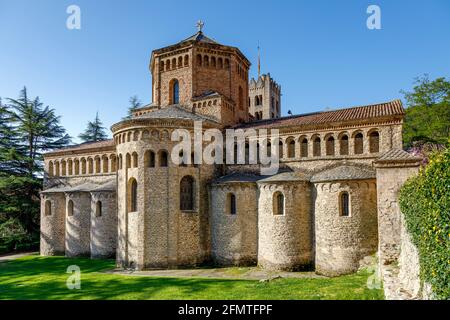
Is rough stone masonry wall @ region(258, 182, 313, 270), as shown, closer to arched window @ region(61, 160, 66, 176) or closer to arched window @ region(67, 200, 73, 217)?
arched window @ region(67, 200, 73, 217)

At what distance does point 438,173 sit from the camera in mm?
7941

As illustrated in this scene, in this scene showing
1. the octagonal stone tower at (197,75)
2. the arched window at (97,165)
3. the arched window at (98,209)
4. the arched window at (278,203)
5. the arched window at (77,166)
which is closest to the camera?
the arched window at (278,203)

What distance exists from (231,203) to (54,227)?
704 inches

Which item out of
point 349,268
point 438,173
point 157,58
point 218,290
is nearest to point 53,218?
point 157,58

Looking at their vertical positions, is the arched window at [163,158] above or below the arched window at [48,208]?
above

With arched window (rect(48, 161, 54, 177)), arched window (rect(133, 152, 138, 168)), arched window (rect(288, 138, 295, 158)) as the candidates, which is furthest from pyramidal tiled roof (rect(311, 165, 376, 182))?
arched window (rect(48, 161, 54, 177))

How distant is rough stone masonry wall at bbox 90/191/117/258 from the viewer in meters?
27.0

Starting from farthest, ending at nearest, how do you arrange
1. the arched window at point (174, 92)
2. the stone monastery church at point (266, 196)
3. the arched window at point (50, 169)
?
the arched window at point (50, 169) < the arched window at point (174, 92) < the stone monastery church at point (266, 196)

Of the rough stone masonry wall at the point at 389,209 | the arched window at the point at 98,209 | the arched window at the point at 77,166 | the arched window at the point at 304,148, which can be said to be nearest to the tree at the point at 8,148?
the arched window at the point at 77,166

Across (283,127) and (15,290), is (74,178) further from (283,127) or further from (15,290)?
(283,127)

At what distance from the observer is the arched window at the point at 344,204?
18875 millimetres

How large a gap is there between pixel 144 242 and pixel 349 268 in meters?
11.8

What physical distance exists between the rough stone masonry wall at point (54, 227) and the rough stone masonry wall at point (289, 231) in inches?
764

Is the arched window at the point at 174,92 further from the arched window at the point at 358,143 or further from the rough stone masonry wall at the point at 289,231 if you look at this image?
the arched window at the point at 358,143
